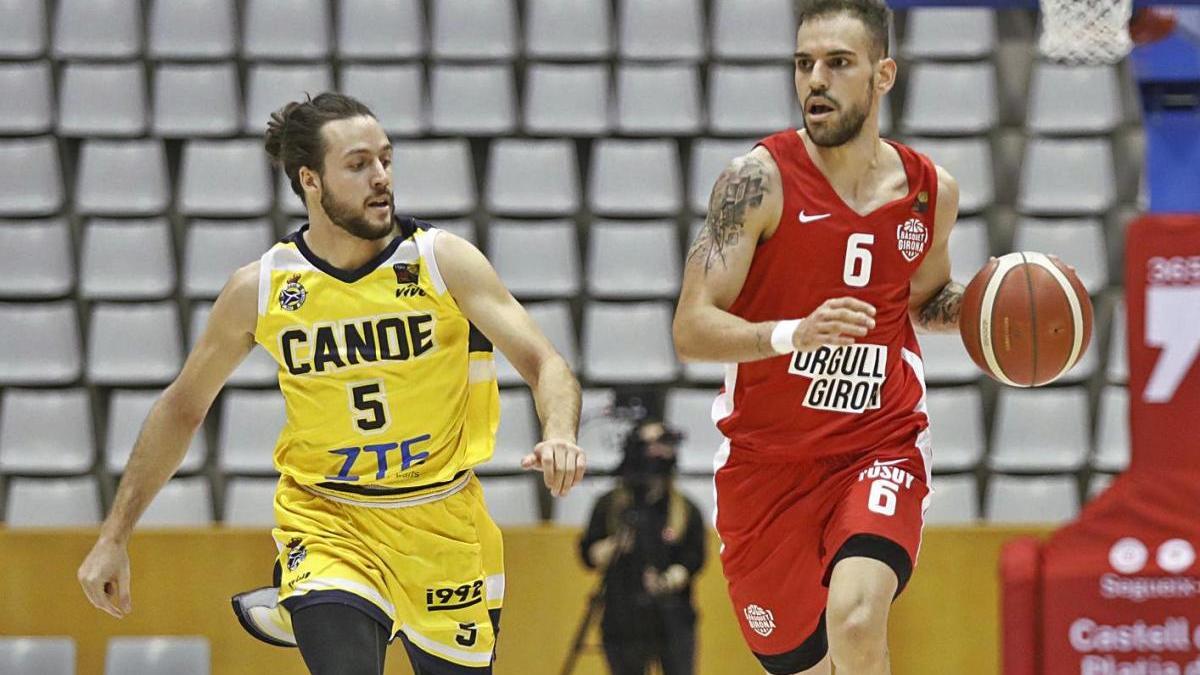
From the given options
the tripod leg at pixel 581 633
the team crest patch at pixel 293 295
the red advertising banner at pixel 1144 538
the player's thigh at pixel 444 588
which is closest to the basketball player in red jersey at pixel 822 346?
the player's thigh at pixel 444 588

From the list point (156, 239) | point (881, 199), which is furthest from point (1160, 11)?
point (156, 239)

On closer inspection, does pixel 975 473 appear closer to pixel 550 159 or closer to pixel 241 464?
pixel 550 159

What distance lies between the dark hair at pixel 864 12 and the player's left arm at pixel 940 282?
440 millimetres

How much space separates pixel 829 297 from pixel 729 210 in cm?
37

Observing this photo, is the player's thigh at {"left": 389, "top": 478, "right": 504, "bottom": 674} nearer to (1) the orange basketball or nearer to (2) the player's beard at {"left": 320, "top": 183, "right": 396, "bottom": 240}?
(2) the player's beard at {"left": 320, "top": 183, "right": 396, "bottom": 240}

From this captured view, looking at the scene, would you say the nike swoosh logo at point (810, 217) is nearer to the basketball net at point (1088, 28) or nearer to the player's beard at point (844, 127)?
the player's beard at point (844, 127)

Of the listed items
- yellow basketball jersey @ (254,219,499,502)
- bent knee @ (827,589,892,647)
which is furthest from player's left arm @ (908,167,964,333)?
yellow basketball jersey @ (254,219,499,502)

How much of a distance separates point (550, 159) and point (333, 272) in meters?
4.88

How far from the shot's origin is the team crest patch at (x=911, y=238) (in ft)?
15.0

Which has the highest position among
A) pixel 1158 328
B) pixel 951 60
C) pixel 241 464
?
pixel 951 60

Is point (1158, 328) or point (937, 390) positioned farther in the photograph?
point (937, 390)

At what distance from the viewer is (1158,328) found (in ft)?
20.2

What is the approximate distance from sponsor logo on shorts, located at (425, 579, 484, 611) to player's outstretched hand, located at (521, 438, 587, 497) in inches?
32.2

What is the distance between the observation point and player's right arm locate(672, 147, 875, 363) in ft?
14.0
